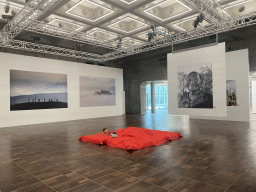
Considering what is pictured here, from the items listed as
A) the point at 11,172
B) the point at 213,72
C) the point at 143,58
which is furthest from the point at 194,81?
the point at 11,172

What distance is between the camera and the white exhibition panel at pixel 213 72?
9.73 m

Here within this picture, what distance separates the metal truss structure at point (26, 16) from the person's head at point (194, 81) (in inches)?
293

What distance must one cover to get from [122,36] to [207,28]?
17.6 ft

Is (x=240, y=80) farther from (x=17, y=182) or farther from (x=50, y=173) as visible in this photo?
(x=17, y=182)

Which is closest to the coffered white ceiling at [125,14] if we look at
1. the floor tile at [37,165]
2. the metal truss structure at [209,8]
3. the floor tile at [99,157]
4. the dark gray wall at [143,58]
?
the metal truss structure at [209,8]

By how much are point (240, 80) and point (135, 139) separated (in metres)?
9.28

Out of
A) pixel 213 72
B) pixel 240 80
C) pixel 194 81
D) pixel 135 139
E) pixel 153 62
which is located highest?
pixel 153 62

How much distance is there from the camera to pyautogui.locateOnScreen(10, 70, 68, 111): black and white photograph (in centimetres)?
1262

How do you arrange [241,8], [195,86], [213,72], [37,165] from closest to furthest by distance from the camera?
[37,165], [241,8], [213,72], [195,86]

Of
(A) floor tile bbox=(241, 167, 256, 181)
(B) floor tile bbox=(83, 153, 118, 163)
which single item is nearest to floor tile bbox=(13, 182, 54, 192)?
(B) floor tile bbox=(83, 153, 118, 163)

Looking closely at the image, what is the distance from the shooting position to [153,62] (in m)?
18.3

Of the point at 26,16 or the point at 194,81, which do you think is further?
the point at 194,81

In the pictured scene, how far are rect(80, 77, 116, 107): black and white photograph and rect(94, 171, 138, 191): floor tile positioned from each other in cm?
1259

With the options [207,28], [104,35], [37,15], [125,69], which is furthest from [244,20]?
[125,69]
